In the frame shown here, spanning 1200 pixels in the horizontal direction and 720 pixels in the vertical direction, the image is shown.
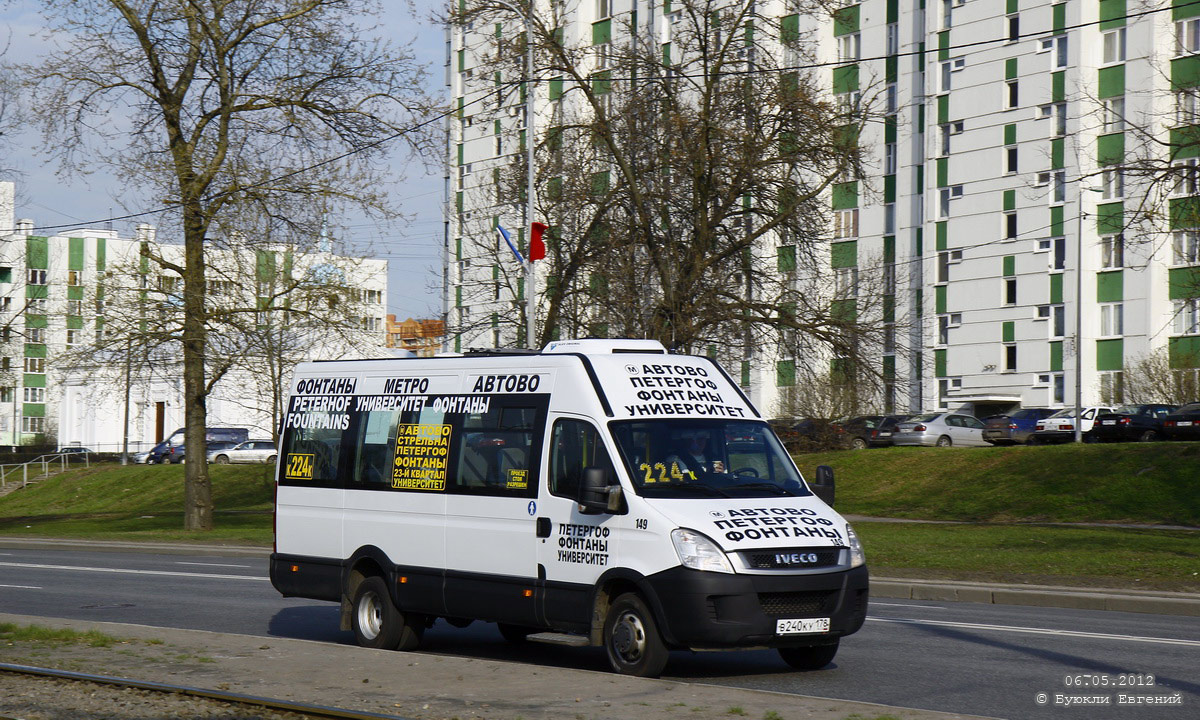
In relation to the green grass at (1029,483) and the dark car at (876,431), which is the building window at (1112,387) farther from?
the green grass at (1029,483)

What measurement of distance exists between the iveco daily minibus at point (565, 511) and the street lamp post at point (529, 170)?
13650 millimetres

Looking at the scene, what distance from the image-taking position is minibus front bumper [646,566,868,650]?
9094 millimetres

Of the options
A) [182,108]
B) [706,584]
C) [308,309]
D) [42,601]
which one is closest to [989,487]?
[308,309]

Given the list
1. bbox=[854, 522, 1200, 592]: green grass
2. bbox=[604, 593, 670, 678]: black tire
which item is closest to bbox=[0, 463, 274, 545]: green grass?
bbox=[854, 522, 1200, 592]: green grass

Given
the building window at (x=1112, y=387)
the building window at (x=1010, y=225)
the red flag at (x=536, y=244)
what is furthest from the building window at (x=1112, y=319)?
the red flag at (x=536, y=244)

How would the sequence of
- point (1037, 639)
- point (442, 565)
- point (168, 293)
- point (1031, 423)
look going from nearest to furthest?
point (442, 565), point (1037, 639), point (168, 293), point (1031, 423)

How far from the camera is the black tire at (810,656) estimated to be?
10000mm

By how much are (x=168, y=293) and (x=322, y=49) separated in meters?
6.47

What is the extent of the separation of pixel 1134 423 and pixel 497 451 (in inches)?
1589

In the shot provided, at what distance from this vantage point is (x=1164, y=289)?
179 feet

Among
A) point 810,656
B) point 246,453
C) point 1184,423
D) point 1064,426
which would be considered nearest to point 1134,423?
point 1184,423

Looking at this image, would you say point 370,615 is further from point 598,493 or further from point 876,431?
point 876,431

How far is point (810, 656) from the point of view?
1009 cm

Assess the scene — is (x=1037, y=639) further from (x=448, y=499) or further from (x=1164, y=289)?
(x=1164, y=289)
